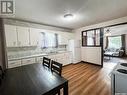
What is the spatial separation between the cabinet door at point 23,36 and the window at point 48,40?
74 centimetres

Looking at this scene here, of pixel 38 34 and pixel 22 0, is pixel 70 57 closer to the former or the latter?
pixel 38 34

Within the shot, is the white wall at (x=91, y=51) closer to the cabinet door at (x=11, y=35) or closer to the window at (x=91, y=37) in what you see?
the window at (x=91, y=37)

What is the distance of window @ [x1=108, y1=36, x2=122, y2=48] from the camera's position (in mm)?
8141

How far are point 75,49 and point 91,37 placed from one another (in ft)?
4.12

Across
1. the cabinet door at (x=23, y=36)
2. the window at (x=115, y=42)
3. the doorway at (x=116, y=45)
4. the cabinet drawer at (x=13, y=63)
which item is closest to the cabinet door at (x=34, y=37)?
the cabinet door at (x=23, y=36)

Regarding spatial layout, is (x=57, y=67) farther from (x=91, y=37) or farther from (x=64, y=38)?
(x=91, y=37)

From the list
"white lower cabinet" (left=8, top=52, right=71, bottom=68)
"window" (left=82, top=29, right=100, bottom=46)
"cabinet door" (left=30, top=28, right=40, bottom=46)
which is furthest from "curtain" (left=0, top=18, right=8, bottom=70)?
"window" (left=82, top=29, right=100, bottom=46)

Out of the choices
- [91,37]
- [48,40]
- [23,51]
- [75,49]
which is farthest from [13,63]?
[91,37]

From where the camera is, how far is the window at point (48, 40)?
160 inches

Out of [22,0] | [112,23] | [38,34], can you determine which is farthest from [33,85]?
[112,23]

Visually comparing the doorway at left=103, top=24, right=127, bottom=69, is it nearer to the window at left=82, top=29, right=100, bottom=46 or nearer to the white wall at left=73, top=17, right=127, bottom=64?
the white wall at left=73, top=17, right=127, bottom=64

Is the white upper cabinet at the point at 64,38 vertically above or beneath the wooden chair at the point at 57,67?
above

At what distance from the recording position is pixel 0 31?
9.35 feet

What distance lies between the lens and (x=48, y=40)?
4.31m
